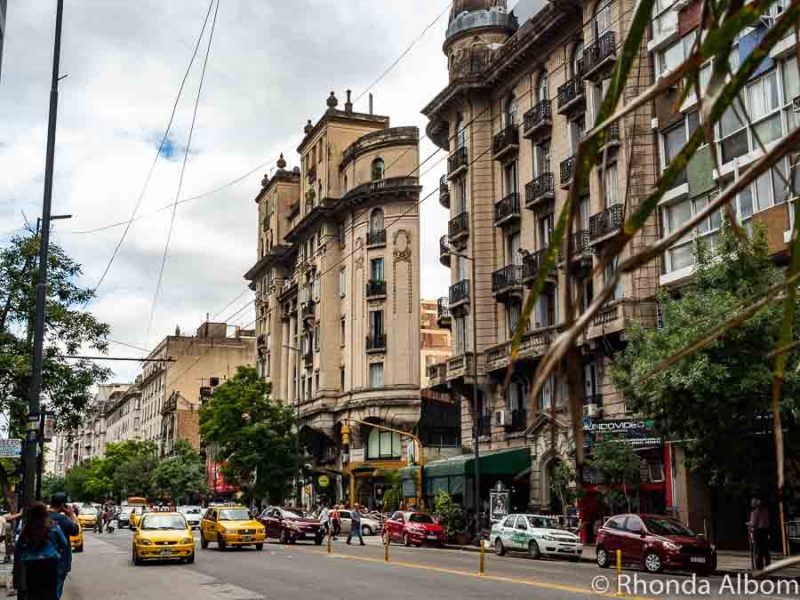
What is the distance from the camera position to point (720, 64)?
131 centimetres

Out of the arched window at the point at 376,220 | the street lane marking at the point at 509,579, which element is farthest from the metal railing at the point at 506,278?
the arched window at the point at 376,220

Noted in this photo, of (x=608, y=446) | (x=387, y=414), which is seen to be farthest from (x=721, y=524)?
(x=387, y=414)

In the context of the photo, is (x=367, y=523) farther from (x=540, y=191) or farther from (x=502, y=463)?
(x=540, y=191)

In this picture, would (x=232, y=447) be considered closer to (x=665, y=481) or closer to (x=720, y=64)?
(x=665, y=481)

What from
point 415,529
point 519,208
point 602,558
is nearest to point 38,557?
point 602,558

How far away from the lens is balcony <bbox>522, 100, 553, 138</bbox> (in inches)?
1537

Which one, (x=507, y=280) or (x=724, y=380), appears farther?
(x=507, y=280)

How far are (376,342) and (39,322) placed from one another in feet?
140

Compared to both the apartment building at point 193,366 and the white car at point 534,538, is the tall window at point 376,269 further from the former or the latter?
the apartment building at point 193,366

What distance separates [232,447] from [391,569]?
35.6 m

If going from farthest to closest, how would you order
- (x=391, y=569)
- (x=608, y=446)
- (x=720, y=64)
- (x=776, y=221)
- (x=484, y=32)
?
1. (x=484, y=32)
2. (x=608, y=446)
3. (x=776, y=221)
4. (x=391, y=569)
5. (x=720, y=64)

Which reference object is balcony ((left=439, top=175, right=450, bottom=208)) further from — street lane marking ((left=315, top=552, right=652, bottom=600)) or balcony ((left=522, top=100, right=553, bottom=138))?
street lane marking ((left=315, top=552, right=652, bottom=600))

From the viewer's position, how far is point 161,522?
2784 cm

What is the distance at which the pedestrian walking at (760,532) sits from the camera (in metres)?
20.1
